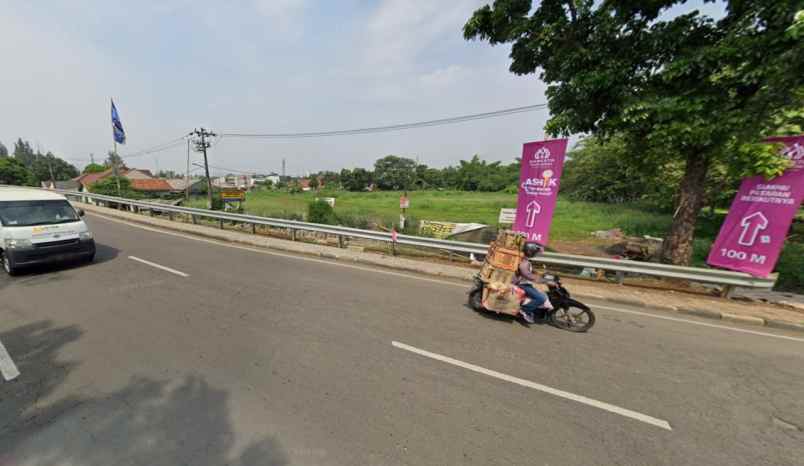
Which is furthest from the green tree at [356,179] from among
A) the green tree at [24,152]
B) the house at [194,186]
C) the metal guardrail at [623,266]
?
the green tree at [24,152]

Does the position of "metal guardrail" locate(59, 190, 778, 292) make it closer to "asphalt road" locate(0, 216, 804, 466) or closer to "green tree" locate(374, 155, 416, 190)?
"asphalt road" locate(0, 216, 804, 466)

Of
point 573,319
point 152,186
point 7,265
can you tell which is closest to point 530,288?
point 573,319

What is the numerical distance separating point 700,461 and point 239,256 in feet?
31.7

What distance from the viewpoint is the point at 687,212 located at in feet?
22.9

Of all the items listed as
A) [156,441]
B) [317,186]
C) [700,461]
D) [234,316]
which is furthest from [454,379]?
[317,186]

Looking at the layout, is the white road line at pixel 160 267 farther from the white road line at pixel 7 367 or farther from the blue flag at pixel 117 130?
the blue flag at pixel 117 130

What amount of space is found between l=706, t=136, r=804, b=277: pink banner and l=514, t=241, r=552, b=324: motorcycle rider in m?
4.70

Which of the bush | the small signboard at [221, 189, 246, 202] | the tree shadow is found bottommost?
the tree shadow

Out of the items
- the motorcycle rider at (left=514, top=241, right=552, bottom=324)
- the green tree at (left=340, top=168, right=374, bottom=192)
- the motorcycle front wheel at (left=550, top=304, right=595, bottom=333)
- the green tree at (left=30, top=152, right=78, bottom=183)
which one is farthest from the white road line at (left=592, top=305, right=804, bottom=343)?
the green tree at (left=30, top=152, right=78, bottom=183)

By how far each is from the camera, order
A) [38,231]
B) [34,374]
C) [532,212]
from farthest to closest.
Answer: [532,212], [38,231], [34,374]

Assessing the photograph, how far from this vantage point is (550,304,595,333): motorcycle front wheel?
4434mm

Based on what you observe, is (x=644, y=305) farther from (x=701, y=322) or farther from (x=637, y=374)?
(x=637, y=374)

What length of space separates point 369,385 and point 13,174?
93.2 m

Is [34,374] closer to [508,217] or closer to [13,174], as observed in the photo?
[508,217]
